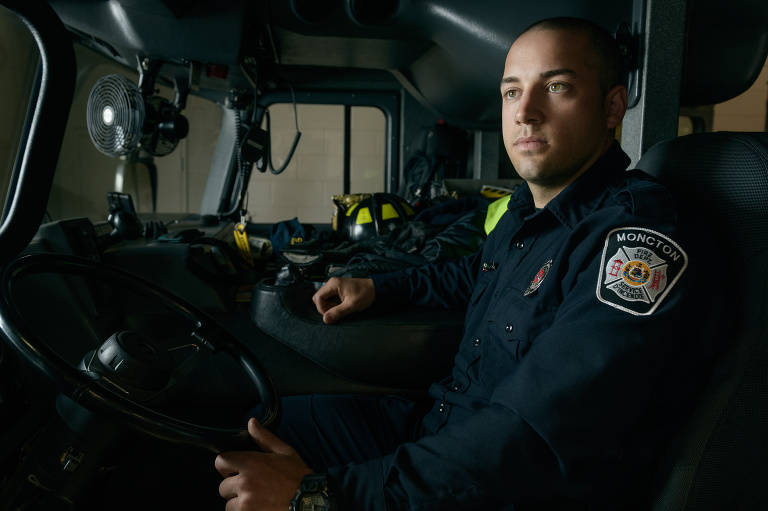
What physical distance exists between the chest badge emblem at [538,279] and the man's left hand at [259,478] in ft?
1.54

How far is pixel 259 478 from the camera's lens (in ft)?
2.47

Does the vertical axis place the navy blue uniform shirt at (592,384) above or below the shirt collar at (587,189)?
below

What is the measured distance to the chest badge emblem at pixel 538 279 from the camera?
2.97 feet

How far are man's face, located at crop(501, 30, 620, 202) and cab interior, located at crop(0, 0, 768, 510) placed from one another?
14cm

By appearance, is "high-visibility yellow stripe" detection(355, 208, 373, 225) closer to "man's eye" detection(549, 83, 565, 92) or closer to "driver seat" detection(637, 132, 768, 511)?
"man's eye" detection(549, 83, 565, 92)

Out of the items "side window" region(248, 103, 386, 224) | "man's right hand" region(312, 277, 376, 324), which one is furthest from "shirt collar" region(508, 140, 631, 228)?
"side window" region(248, 103, 386, 224)

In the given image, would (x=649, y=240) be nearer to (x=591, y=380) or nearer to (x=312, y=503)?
(x=591, y=380)

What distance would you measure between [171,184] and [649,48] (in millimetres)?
4552

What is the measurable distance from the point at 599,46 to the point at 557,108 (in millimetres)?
155

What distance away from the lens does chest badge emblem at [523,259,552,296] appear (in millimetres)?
907

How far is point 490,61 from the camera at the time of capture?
1.99 m

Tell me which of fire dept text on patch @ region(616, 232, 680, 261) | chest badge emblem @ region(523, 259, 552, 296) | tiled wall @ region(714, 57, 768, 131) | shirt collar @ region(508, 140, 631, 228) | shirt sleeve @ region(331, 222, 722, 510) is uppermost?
tiled wall @ region(714, 57, 768, 131)

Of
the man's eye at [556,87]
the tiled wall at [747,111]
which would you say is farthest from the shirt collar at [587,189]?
the tiled wall at [747,111]

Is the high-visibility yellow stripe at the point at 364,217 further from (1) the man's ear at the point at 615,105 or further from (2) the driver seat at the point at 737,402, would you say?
(2) the driver seat at the point at 737,402
